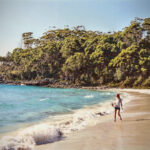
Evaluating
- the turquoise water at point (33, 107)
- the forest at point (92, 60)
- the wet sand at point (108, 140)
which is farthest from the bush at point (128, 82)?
the wet sand at point (108, 140)

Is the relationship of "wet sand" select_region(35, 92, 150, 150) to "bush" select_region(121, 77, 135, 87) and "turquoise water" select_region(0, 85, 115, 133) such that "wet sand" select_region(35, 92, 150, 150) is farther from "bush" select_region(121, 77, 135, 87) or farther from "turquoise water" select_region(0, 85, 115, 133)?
"bush" select_region(121, 77, 135, 87)

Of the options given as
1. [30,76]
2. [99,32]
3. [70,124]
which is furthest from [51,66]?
[70,124]

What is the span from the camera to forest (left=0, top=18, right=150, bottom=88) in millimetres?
54375

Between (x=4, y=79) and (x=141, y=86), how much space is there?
6613 cm

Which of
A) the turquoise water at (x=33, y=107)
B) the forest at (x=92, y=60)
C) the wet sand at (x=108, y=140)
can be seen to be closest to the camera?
the wet sand at (x=108, y=140)

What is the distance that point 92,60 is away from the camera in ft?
210

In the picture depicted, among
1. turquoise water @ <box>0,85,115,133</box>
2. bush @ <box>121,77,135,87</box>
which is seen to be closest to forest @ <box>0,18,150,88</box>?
bush @ <box>121,77,135,87</box>

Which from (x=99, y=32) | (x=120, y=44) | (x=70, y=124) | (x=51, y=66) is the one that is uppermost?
(x=99, y=32)

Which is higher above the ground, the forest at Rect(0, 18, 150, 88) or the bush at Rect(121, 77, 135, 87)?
the forest at Rect(0, 18, 150, 88)

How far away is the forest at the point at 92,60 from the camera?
5438cm

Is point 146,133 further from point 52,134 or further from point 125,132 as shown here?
point 52,134

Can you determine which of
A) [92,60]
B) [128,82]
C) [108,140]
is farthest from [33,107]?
[92,60]

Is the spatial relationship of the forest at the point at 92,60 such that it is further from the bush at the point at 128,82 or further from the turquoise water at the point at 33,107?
the turquoise water at the point at 33,107

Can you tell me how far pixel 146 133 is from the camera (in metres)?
8.25
